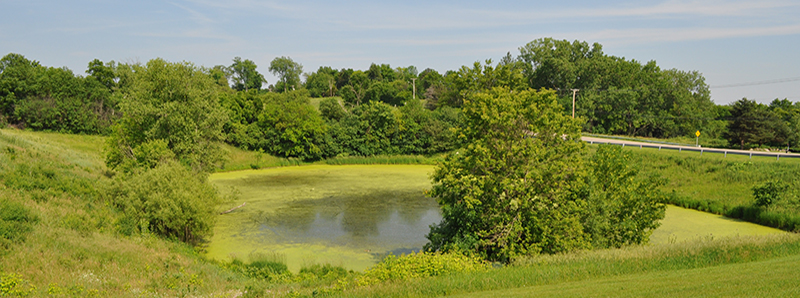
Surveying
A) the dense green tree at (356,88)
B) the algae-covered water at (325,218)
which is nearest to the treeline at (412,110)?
the algae-covered water at (325,218)

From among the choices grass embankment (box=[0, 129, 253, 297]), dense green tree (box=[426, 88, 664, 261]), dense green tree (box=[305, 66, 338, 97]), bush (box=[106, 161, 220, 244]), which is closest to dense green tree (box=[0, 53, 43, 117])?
grass embankment (box=[0, 129, 253, 297])

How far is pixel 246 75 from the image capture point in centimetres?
11512

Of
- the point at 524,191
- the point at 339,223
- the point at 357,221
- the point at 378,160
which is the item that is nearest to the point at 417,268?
the point at 524,191

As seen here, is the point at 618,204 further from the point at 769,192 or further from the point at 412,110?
the point at 412,110

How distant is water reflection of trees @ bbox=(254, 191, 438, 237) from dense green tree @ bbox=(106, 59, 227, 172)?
5841 mm

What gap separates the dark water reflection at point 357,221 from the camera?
22.1 m

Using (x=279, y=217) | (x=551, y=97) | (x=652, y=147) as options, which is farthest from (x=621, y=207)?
(x=652, y=147)

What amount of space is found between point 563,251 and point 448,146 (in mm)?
41320

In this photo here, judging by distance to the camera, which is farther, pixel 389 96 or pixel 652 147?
pixel 389 96

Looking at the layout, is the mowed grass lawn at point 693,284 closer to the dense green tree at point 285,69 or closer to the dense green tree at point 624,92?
the dense green tree at point 624,92

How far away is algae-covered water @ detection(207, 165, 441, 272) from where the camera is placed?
67.2 ft

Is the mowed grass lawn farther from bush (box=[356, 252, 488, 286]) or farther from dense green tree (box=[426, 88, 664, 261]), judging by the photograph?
dense green tree (box=[426, 88, 664, 261])

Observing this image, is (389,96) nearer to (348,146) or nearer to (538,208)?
(348,146)

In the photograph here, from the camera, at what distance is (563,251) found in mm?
15531
